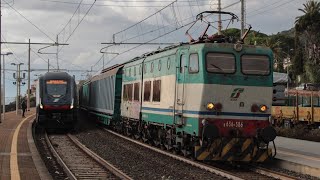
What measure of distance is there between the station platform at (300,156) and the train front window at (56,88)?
1355 centimetres

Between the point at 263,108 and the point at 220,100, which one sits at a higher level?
the point at 220,100

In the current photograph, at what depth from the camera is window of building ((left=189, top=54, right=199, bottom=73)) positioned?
14.0 metres

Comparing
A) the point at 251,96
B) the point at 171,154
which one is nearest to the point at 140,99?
the point at 171,154

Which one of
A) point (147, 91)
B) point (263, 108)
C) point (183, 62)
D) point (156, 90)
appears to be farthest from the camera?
point (147, 91)

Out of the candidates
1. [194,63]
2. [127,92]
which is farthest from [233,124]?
[127,92]

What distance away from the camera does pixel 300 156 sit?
14.9 m

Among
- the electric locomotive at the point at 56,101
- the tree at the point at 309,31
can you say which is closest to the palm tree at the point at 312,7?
the tree at the point at 309,31

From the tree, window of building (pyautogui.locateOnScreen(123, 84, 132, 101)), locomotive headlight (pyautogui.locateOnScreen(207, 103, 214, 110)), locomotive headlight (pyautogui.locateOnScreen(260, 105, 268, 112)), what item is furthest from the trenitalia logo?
the tree

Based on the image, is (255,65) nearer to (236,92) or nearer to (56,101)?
(236,92)

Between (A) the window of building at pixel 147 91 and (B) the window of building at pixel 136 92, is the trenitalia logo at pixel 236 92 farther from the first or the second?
(B) the window of building at pixel 136 92

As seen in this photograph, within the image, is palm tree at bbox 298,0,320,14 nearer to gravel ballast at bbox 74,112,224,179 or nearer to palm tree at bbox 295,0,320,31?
palm tree at bbox 295,0,320,31

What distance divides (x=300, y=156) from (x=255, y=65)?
120 inches

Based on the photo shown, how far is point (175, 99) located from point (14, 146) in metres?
6.41

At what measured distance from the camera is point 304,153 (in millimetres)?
15758
